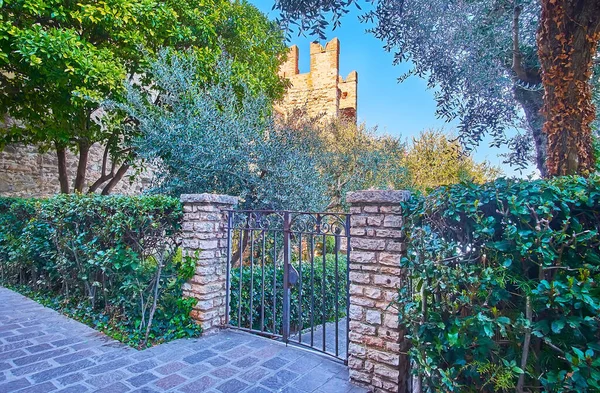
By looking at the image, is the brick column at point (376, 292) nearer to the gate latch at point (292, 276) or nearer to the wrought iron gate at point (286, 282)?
the wrought iron gate at point (286, 282)

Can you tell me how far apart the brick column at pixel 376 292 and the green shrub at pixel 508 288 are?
22 centimetres

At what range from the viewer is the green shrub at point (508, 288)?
1.65m

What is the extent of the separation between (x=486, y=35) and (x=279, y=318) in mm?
4874

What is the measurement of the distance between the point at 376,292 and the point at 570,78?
97.6 inches

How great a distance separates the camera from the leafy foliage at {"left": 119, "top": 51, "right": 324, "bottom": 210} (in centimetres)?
484

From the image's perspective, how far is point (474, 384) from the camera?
6.63ft

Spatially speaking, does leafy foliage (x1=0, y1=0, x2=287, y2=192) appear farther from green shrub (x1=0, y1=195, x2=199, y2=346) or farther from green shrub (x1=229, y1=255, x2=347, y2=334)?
green shrub (x1=229, y1=255, x2=347, y2=334)

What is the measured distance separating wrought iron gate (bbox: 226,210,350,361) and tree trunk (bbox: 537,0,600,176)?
201 cm

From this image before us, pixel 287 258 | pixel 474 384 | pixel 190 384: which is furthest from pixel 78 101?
pixel 474 384

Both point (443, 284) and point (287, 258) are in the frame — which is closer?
point (443, 284)

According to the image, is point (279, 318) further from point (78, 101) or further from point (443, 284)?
point (78, 101)

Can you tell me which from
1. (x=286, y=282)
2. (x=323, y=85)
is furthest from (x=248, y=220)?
(x=323, y=85)

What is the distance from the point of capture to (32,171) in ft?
29.0

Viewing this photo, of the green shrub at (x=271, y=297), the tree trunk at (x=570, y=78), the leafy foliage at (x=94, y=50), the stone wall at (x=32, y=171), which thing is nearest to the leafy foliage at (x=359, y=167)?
the leafy foliage at (x=94, y=50)
